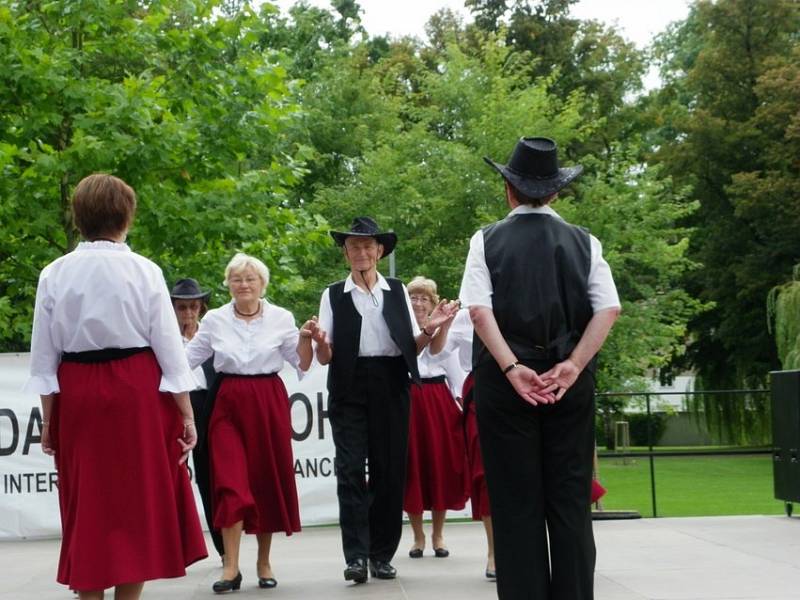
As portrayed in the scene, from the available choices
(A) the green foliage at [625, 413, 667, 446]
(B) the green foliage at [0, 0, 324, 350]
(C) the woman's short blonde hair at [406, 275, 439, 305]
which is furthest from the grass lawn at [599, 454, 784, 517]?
(C) the woman's short blonde hair at [406, 275, 439, 305]

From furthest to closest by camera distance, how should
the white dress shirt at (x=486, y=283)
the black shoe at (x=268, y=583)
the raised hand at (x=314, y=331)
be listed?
the black shoe at (x=268, y=583) → the raised hand at (x=314, y=331) → the white dress shirt at (x=486, y=283)

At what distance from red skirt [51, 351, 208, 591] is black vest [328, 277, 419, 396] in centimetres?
298

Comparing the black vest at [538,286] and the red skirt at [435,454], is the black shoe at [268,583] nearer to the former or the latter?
the red skirt at [435,454]

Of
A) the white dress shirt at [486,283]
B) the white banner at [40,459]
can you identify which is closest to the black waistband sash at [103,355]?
the white dress shirt at [486,283]

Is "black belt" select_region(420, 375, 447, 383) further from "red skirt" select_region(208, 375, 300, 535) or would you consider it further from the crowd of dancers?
the crowd of dancers

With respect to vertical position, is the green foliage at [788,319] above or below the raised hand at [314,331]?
above

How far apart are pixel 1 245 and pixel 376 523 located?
10.2m

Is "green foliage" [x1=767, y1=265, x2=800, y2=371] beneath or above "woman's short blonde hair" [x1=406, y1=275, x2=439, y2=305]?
above

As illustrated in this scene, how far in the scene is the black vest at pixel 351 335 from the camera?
910 centimetres

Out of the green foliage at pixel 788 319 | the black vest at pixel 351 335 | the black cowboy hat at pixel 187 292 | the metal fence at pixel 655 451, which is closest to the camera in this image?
the black vest at pixel 351 335

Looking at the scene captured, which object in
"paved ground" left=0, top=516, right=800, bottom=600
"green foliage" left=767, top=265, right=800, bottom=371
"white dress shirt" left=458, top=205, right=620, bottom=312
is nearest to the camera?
"white dress shirt" left=458, top=205, right=620, bottom=312

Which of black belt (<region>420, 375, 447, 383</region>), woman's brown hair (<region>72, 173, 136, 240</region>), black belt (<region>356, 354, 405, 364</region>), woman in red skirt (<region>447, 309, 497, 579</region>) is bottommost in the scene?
woman in red skirt (<region>447, 309, 497, 579</region>)

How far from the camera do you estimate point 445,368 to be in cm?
1086

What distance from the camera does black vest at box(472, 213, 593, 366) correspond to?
19.1ft
